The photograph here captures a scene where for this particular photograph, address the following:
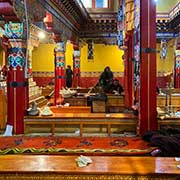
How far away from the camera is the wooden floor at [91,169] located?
285 cm

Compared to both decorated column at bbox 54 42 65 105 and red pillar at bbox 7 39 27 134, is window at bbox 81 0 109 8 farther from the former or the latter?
red pillar at bbox 7 39 27 134

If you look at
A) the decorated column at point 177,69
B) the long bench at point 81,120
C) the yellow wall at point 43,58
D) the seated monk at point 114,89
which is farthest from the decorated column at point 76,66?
the long bench at point 81,120

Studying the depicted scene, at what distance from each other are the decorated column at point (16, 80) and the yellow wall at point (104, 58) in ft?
37.2

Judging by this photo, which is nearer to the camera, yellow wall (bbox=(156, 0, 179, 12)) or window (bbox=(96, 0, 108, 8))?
window (bbox=(96, 0, 108, 8))

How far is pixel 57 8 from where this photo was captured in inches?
332

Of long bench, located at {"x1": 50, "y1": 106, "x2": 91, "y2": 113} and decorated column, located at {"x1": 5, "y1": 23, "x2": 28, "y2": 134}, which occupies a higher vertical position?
decorated column, located at {"x1": 5, "y1": 23, "x2": 28, "y2": 134}

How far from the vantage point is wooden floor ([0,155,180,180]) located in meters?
2.85

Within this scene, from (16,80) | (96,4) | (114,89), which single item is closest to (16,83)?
(16,80)

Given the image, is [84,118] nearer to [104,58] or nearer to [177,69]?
[177,69]

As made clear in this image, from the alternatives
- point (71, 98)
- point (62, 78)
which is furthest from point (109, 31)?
point (71, 98)

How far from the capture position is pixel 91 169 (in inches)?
114

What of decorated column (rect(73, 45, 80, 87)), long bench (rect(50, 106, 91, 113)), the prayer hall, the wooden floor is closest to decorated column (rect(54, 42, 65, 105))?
the prayer hall

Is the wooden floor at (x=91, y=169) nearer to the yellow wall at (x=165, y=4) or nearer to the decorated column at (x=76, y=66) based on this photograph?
the decorated column at (x=76, y=66)

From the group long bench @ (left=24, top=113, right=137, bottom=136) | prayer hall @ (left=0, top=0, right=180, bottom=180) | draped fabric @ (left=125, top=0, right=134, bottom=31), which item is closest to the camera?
prayer hall @ (left=0, top=0, right=180, bottom=180)
